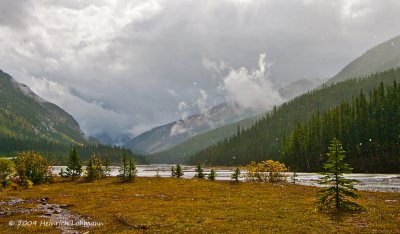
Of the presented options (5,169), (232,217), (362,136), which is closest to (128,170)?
(5,169)

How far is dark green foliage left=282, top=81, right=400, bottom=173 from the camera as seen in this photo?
150 meters

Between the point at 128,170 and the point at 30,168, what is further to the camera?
the point at 30,168

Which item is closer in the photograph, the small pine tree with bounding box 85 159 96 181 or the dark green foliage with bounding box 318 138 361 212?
the dark green foliage with bounding box 318 138 361 212

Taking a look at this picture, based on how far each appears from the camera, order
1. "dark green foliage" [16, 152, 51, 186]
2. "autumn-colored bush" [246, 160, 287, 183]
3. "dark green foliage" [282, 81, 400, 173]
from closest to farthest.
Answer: "autumn-colored bush" [246, 160, 287, 183]
"dark green foliage" [16, 152, 51, 186]
"dark green foliage" [282, 81, 400, 173]

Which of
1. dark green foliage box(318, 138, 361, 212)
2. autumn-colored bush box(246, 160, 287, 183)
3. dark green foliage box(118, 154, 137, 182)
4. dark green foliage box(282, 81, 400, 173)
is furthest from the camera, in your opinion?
dark green foliage box(282, 81, 400, 173)

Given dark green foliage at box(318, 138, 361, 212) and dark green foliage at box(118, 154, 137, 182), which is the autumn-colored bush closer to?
dark green foliage at box(118, 154, 137, 182)

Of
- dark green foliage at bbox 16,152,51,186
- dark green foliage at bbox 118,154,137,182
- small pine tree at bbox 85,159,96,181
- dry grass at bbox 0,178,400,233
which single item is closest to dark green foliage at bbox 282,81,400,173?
dark green foliage at bbox 118,154,137,182

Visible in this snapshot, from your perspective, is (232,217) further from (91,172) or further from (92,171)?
(91,172)

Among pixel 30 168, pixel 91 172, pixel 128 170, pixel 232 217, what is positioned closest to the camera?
pixel 232 217

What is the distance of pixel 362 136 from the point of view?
164 meters

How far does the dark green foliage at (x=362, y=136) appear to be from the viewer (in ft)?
490

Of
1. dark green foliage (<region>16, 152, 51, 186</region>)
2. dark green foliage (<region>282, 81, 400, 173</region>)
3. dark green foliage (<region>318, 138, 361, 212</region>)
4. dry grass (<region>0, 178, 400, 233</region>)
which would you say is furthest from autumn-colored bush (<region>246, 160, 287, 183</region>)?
dark green foliage (<region>16, 152, 51, 186</region>)

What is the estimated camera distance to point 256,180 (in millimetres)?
112812

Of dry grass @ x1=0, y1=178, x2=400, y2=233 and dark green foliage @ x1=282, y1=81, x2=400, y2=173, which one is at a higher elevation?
dark green foliage @ x1=282, y1=81, x2=400, y2=173
